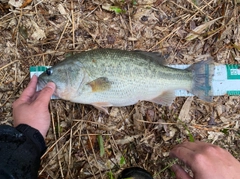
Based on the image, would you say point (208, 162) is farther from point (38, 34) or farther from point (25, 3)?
point (25, 3)

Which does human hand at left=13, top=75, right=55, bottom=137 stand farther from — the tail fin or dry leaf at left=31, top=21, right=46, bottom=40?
the tail fin

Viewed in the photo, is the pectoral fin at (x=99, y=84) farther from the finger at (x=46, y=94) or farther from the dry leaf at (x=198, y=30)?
the dry leaf at (x=198, y=30)

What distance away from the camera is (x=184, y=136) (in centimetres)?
396

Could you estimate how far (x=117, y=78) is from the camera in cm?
331

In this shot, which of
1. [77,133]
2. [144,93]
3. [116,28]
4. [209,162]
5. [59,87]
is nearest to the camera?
[209,162]

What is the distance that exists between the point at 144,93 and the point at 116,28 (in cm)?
114

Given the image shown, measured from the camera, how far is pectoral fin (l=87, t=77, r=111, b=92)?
10.6 ft

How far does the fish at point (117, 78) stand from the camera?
3.24 metres

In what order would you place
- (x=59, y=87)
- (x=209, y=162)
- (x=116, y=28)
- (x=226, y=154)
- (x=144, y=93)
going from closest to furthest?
1. (x=209, y=162)
2. (x=226, y=154)
3. (x=59, y=87)
4. (x=144, y=93)
5. (x=116, y=28)

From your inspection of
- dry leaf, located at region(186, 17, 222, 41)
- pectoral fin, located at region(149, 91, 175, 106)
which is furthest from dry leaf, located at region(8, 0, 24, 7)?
dry leaf, located at region(186, 17, 222, 41)

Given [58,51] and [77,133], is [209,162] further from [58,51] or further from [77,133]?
[58,51]

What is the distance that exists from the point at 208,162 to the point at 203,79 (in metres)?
1.38

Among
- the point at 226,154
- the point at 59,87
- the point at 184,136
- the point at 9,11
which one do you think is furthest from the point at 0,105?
the point at 226,154

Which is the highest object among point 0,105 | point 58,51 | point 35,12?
point 35,12
